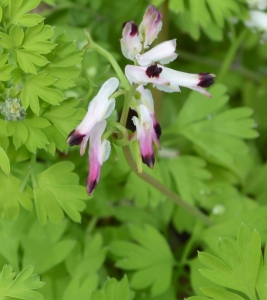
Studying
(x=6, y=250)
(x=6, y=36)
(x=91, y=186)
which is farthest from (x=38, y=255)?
(x=6, y=36)

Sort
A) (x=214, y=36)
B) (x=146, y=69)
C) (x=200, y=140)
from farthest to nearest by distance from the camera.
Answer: (x=214, y=36) → (x=200, y=140) → (x=146, y=69)

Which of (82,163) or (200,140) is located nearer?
(82,163)

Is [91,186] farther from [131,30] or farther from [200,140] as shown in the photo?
[200,140]

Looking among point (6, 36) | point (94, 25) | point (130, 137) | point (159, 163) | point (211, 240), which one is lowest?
point (211, 240)

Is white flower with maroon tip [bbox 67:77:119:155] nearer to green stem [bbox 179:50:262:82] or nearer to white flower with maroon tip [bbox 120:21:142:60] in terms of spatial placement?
white flower with maroon tip [bbox 120:21:142:60]

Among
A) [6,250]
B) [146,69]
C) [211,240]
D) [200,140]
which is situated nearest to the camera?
[146,69]

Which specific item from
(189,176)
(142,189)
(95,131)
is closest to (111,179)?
(142,189)

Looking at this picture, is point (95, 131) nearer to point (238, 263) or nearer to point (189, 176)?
point (238, 263)

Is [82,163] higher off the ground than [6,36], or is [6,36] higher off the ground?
[6,36]
